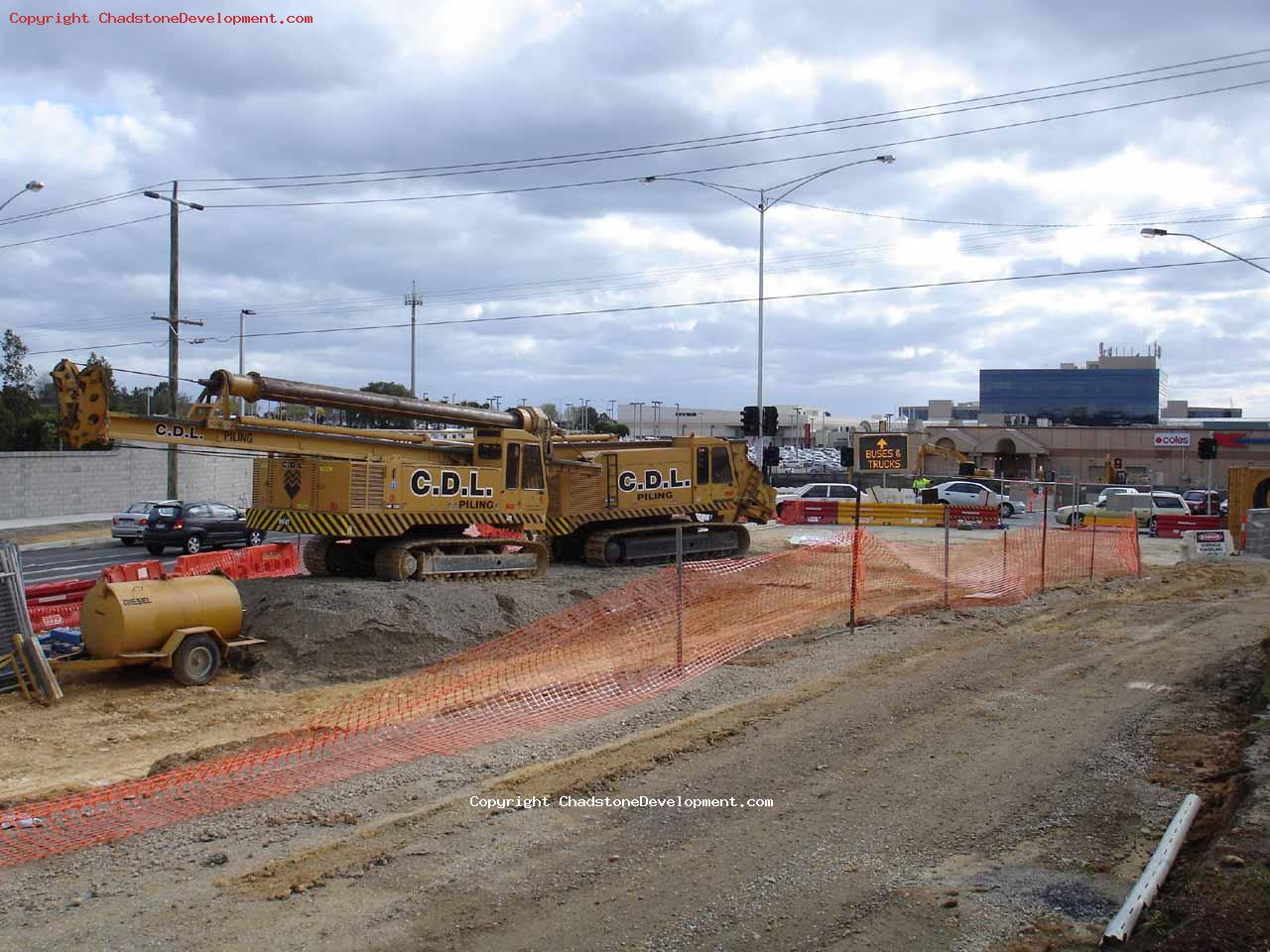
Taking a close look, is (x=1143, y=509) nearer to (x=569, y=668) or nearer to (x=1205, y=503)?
(x=1205, y=503)

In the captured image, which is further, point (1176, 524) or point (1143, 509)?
point (1143, 509)

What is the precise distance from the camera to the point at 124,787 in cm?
849

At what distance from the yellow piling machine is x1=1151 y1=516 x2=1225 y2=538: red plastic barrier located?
19.3 meters

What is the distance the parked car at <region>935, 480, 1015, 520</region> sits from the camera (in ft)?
137

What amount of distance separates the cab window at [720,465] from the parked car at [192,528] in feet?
39.6

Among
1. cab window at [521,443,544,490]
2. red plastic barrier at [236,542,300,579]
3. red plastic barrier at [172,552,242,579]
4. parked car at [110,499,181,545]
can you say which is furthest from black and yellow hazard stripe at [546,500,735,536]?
parked car at [110,499,181,545]

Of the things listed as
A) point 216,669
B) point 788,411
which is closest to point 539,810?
point 216,669

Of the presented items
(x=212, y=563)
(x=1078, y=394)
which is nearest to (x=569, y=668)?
(x=212, y=563)

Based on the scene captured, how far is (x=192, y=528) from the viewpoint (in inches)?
1113

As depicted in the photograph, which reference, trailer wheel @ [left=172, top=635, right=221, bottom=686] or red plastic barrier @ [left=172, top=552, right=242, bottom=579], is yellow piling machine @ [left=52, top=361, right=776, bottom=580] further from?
trailer wheel @ [left=172, top=635, right=221, bottom=686]

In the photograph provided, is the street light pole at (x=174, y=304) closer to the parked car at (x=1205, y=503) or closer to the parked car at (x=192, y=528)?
the parked car at (x=192, y=528)

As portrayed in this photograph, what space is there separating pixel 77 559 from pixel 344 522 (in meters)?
14.3

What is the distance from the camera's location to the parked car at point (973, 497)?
41.6 m

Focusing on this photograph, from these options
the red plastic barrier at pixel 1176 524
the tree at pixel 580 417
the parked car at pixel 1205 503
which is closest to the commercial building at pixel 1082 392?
the tree at pixel 580 417
